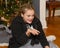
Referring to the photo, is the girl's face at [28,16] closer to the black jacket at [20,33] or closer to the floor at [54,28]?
the black jacket at [20,33]

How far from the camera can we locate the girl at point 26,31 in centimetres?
191

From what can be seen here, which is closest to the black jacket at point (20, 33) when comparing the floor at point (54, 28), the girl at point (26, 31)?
the girl at point (26, 31)

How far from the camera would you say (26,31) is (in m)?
1.93

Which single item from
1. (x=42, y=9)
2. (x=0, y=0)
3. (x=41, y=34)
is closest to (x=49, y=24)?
(x=42, y=9)

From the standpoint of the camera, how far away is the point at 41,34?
2.02m

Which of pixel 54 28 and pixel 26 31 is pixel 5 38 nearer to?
pixel 26 31

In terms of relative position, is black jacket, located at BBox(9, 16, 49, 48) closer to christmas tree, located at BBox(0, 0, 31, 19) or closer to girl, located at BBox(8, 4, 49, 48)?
girl, located at BBox(8, 4, 49, 48)

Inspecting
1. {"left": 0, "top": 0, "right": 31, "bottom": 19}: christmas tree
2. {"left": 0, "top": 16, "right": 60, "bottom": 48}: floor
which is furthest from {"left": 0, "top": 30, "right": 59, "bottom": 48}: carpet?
{"left": 0, "top": 0, "right": 31, "bottom": 19}: christmas tree

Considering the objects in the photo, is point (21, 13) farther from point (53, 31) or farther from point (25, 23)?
point (53, 31)

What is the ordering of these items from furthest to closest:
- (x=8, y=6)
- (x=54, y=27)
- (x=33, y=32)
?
(x=54, y=27)
(x=8, y=6)
(x=33, y=32)

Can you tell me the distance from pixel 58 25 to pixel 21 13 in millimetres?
1925

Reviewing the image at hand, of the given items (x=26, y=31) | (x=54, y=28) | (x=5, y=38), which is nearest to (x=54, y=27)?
(x=54, y=28)

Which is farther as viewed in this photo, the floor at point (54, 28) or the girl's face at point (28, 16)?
the floor at point (54, 28)

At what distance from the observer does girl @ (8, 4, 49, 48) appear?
1.91 meters
